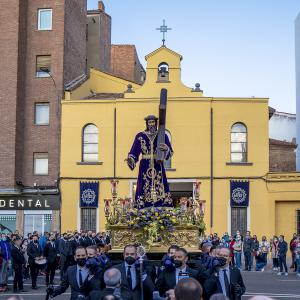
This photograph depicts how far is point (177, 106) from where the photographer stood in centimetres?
3966

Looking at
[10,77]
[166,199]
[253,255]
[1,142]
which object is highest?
[10,77]

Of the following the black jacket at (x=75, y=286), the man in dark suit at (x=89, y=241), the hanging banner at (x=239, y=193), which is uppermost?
the hanging banner at (x=239, y=193)

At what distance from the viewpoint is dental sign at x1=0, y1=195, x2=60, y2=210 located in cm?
4000

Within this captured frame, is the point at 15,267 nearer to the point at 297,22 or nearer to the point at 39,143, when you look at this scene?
the point at 39,143

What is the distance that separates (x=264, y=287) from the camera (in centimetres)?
2430

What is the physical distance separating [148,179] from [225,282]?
6.90 m

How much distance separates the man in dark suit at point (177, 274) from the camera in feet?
35.5

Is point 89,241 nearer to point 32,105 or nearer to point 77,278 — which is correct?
point 77,278

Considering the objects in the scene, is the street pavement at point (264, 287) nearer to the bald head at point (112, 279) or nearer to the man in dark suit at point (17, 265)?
the man in dark suit at point (17, 265)

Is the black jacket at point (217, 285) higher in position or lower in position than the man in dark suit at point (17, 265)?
higher

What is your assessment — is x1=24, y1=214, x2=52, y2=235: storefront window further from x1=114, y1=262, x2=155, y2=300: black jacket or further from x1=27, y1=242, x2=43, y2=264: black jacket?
x1=114, y1=262, x2=155, y2=300: black jacket

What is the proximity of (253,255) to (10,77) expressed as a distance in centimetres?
1650

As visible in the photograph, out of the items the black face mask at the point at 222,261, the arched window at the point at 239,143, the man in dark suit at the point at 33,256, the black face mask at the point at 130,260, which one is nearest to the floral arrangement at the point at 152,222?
the black face mask at the point at 130,260

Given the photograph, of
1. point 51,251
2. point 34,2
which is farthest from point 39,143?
point 51,251
